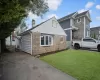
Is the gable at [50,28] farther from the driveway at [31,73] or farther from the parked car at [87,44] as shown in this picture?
the driveway at [31,73]

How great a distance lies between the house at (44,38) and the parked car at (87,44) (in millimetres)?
2528

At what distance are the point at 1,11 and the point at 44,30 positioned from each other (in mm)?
11712

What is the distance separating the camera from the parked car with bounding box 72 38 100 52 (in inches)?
707

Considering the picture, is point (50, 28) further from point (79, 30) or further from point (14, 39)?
point (14, 39)

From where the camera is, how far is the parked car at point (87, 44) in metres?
18.0

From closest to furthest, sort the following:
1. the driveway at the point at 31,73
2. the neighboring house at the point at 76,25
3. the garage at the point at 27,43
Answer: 1. the driveway at the point at 31,73
2. the garage at the point at 27,43
3. the neighboring house at the point at 76,25

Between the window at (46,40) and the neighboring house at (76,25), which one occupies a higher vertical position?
the neighboring house at (76,25)

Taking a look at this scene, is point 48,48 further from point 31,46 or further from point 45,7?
point 45,7

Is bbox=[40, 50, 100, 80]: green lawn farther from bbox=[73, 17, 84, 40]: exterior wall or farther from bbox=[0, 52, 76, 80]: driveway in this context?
bbox=[73, 17, 84, 40]: exterior wall

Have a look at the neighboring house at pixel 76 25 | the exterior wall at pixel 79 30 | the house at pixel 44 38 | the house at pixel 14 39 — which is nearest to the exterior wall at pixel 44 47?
the house at pixel 44 38

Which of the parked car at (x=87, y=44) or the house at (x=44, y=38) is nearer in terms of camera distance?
the house at (x=44, y=38)

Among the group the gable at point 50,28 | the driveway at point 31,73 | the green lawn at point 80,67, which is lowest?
the driveway at point 31,73

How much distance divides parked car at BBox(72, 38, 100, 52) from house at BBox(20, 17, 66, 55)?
99.5 inches

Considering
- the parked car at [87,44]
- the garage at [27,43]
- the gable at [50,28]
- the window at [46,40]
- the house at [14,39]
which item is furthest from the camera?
the house at [14,39]
